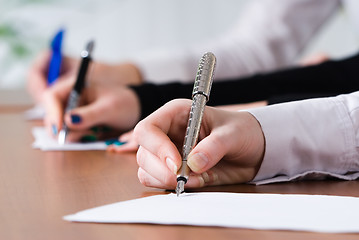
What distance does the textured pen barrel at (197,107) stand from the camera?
0.52m

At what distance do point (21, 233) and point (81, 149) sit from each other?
47cm

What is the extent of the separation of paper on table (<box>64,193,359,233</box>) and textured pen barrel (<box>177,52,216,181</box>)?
0.11 feet

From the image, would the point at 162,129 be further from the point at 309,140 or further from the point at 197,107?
the point at 309,140

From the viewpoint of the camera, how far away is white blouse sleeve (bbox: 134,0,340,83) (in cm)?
158

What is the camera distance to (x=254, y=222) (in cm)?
42

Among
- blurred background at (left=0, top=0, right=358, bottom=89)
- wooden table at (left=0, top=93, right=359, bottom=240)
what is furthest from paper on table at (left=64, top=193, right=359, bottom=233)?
blurred background at (left=0, top=0, right=358, bottom=89)

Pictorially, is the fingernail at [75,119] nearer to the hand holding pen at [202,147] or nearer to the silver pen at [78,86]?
the silver pen at [78,86]

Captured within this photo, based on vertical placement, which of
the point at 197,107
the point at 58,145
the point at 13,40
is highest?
the point at 13,40

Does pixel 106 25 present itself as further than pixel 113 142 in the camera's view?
Yes

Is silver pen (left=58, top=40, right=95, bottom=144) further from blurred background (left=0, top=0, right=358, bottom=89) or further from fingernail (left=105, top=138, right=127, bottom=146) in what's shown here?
blurred background (left=0, top=0, right=358, bottom=89)

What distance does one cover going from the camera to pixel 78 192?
547 millimetres

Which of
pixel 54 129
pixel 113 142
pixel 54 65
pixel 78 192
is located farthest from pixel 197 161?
pixel 54 65

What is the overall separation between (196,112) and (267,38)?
114cm

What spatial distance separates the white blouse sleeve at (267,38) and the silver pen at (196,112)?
37.4 inches
